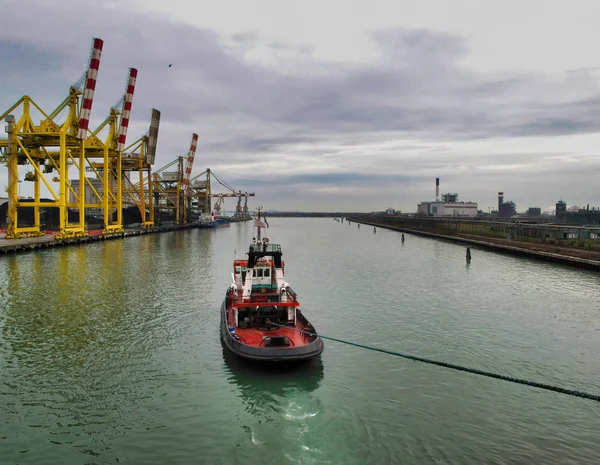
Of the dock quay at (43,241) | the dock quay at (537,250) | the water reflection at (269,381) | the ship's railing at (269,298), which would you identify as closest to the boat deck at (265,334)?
the water reflection at (269,381)

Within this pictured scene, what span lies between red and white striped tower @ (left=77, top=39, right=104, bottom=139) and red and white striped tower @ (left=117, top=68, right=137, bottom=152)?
18955 millimetres

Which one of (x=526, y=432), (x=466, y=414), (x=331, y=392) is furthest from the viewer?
(x=331, y=392)

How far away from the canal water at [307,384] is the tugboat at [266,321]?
38.5 inches

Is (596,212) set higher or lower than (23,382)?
higher

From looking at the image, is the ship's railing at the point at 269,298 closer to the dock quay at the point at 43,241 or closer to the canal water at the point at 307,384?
the canal water at the point at 307,384

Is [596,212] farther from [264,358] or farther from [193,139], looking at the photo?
[193,139]

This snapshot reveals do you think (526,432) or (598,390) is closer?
(526,432)

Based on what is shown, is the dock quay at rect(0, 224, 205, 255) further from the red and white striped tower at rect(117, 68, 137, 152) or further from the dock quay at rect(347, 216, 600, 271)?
the dock quay at rect(347, 216, 600, 271)

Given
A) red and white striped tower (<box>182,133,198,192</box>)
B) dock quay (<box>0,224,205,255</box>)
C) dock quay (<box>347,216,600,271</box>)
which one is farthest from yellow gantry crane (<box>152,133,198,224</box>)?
dock quay (<box>347,216,600,271</box>)

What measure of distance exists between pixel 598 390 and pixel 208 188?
174m

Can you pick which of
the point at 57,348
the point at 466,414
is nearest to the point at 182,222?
the point at 57,348

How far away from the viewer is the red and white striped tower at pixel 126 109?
8994 cm

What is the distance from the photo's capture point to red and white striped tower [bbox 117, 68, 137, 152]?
89938mm

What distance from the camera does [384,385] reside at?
16.9m
